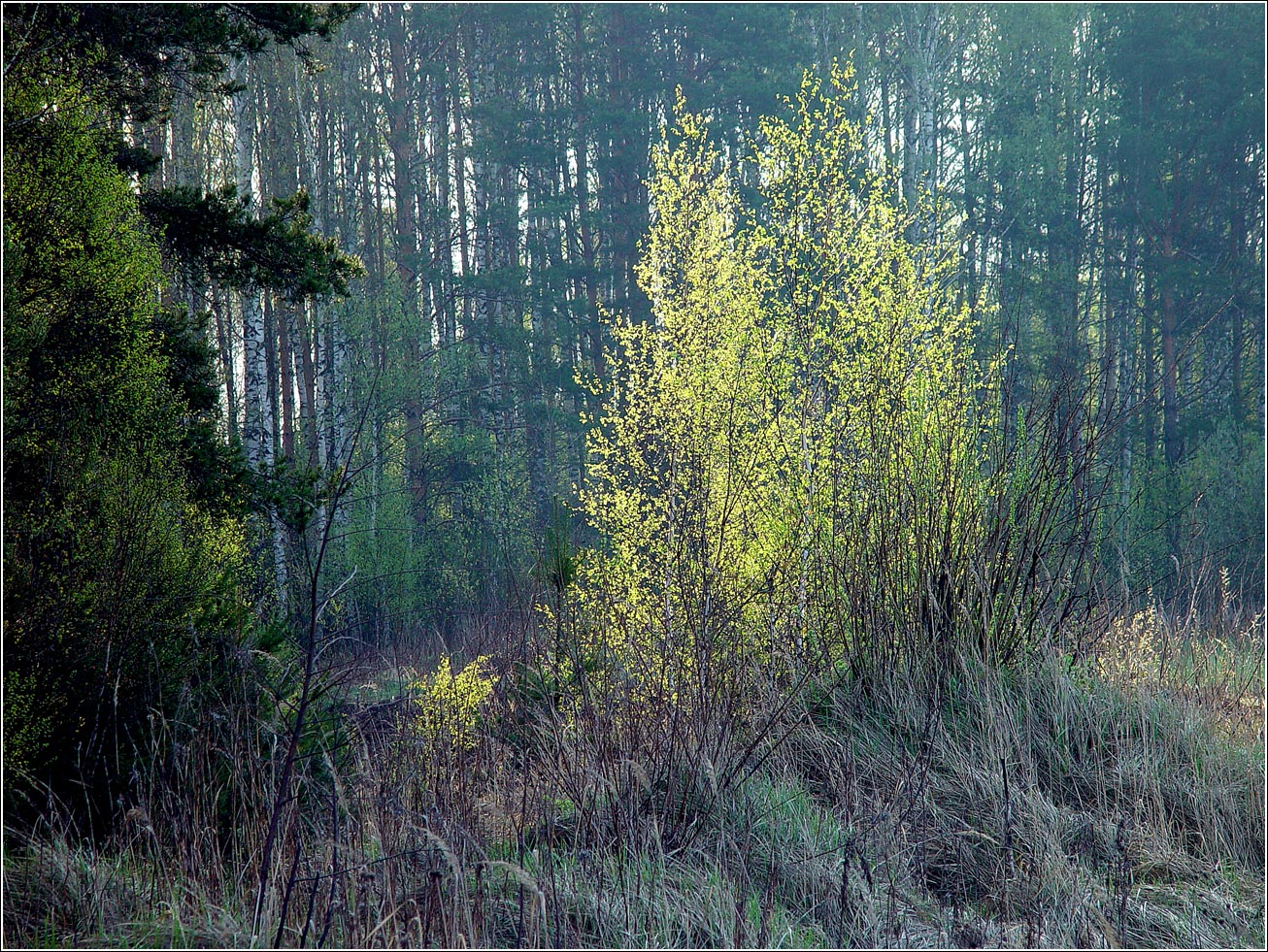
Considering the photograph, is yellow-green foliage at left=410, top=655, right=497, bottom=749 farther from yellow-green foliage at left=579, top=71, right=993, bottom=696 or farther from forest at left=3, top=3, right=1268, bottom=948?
yellow-green foliage at left=579, top=71, right=993, bottom=696

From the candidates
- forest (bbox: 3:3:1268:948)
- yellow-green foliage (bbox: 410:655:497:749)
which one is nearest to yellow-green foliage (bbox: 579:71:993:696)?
forest (bbox: 3:3:1268:948)

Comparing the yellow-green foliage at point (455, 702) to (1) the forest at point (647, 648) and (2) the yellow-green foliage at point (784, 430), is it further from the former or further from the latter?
(2) the yellow-green foliage at point (784, 430)

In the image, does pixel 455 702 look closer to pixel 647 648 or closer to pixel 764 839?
pixel 647 648

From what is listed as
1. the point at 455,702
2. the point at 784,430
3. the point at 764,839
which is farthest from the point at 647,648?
the point at 784,430

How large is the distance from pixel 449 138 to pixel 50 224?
1396 centimetres

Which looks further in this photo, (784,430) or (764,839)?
(784,430)

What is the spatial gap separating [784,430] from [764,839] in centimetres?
319

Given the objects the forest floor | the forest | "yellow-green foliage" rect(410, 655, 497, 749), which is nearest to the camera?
the forest floor

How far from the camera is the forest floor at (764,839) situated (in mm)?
2795

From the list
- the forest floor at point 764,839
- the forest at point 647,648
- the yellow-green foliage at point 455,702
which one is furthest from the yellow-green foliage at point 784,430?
the yellow-green foliage at point 455,702

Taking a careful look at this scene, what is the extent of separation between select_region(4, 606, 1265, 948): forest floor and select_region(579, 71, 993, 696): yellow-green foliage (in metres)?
0.52

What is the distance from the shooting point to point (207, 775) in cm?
352

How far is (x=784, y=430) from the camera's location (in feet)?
20.2

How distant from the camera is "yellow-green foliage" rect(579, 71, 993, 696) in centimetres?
471
